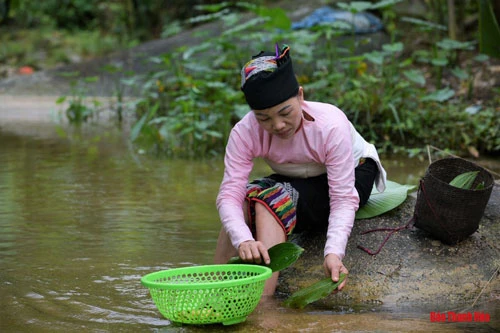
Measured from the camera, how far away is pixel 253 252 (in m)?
2.71

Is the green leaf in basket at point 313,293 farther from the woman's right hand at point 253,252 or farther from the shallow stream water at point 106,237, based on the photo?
the woman's right hand at point 253,252

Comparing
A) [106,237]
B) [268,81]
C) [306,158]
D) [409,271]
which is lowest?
[106,237]

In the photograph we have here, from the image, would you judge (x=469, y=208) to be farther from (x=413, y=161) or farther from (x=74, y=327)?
(x=413, y=161)

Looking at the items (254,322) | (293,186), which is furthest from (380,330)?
(293,186)

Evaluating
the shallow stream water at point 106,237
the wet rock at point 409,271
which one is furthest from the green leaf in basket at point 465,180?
the shallow stream water at point 106,237

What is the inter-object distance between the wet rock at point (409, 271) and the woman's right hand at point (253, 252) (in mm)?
323

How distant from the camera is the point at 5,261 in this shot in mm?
3416

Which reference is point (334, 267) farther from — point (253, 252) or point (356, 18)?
point (356, 18)

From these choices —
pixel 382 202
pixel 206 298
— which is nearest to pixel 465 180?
pixel 382 202

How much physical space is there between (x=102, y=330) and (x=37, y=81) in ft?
33.0

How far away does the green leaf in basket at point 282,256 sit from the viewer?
2719 millimetres

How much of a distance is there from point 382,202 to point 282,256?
2.75 feet

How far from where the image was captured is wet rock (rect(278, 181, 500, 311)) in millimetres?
2916

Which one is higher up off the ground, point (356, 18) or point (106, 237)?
point (356, 18)
